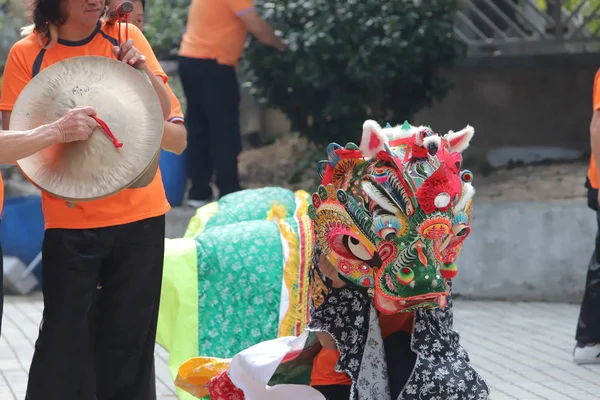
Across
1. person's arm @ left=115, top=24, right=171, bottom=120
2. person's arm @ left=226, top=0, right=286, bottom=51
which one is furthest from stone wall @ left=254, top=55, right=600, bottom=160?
person's arm @ left=115, top=24, right=171, bottom=120

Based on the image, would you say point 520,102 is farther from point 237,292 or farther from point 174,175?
point 237,292

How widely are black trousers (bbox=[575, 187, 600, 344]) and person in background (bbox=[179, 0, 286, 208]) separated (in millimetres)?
2832

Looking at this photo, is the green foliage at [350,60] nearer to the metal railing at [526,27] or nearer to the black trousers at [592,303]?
the metal railing at [526,27]

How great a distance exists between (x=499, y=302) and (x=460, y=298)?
0.25m

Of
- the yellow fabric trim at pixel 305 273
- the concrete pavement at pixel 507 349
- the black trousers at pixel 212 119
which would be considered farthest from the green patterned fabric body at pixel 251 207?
the black trousers at pixel 212 119

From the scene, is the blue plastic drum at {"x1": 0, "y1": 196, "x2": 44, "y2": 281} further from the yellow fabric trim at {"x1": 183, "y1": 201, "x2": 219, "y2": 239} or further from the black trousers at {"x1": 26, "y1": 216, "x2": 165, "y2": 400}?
the black trousers at {"x1": 26, "y1": 216, "x2": 165, "y2": 400}

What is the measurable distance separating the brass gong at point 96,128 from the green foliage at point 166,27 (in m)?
6.45

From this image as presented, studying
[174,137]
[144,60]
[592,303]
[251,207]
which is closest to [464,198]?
[174,137]

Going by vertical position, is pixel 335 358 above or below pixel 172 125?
below

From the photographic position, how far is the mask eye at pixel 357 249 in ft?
11.9

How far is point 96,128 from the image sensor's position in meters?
3.59

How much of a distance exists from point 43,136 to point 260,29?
14.7 feet

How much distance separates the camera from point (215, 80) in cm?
A: 788

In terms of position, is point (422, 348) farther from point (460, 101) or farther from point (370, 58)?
point (460, 101)
